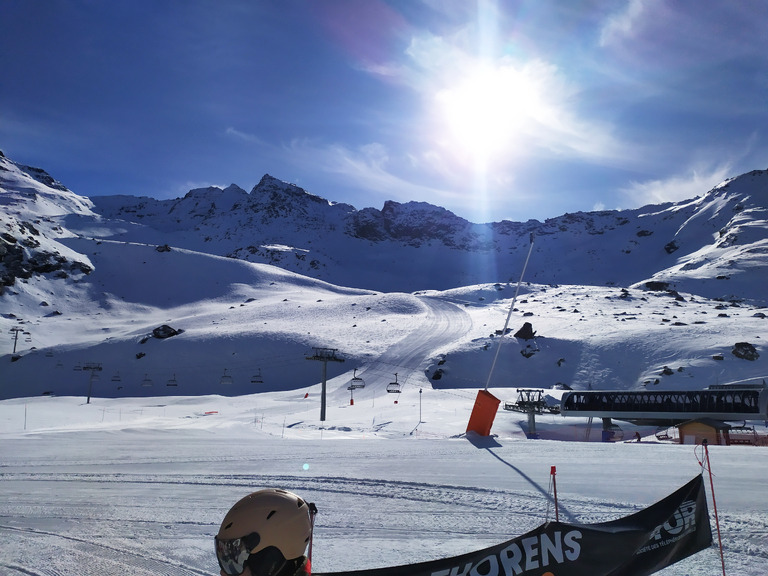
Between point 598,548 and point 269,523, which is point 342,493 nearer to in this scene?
point 598,548

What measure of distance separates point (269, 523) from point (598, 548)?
315cm

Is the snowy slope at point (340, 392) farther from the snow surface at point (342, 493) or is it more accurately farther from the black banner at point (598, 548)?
the black banner at point (598, 548)

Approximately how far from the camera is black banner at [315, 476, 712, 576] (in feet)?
13.5

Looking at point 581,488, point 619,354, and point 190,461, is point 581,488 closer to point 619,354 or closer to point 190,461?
point 190,461

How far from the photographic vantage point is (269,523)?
2.75 meters

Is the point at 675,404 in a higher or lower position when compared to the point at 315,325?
lower

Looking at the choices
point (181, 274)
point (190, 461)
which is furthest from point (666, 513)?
point (181, 274)

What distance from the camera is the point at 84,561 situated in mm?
7430

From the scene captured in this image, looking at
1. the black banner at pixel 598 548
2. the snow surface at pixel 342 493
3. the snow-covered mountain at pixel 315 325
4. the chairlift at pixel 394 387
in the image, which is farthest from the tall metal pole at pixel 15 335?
the black banner at pixel 598 548

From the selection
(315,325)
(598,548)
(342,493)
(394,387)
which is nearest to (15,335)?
(315,325)

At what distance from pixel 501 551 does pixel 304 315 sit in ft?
292

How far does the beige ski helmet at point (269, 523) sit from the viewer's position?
2.74 meters

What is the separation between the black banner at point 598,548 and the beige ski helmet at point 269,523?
4.97 ft

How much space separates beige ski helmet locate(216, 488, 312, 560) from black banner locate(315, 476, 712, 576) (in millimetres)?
1515
